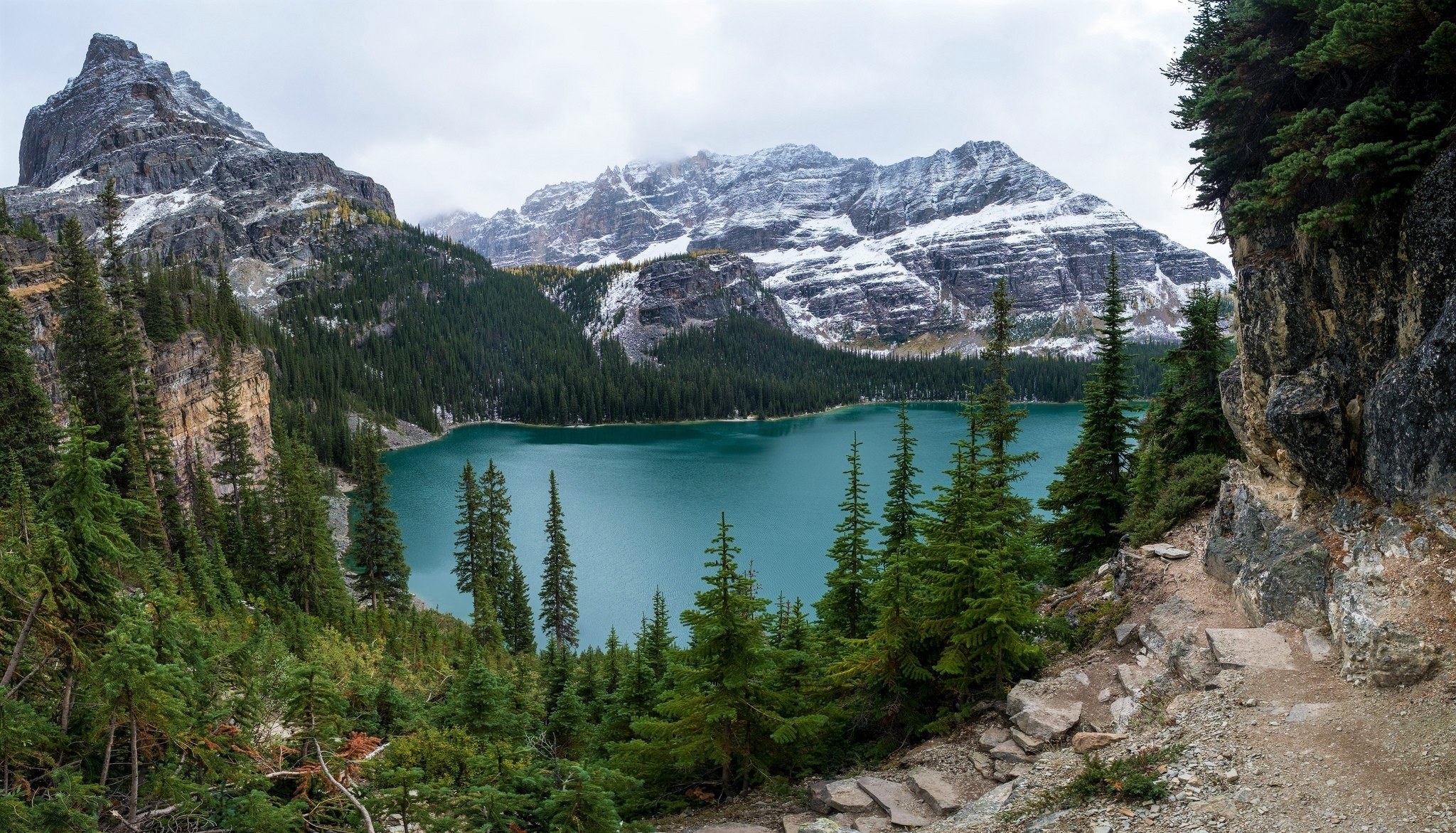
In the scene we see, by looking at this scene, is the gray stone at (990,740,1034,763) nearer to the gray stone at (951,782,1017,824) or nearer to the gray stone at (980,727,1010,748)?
the gray stone at (980,727,1010,748)

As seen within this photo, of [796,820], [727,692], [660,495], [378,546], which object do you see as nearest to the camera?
[796,820]

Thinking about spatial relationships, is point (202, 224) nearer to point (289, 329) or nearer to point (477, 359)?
point (289, 329)

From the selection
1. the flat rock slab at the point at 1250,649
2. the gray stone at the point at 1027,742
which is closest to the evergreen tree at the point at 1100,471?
the flat rock slab at the point at 1250,649

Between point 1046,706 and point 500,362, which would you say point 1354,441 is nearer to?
point 1046,706

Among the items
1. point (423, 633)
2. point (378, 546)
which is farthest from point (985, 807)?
point (378, 546)

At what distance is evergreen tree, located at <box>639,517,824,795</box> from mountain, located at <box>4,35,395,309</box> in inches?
6860

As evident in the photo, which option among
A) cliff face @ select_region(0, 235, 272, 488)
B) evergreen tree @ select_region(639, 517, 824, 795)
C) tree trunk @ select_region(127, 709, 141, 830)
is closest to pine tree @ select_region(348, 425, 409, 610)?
cliff face @ select_region(0, 235, 272, 488)

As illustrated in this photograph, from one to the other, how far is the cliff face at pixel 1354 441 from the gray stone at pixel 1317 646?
0.91 feet

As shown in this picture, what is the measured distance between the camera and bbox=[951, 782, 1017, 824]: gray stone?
314 inches

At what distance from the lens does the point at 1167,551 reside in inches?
516

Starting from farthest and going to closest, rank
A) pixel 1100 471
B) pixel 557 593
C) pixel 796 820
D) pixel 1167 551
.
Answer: pixel 557 593
pixel 1100 471
pixel 1167 551
pixel 796 820

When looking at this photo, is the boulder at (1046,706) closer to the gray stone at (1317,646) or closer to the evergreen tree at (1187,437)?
the gray stone at (1317,646)

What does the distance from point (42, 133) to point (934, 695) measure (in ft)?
885

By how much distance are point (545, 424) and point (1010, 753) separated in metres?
127
